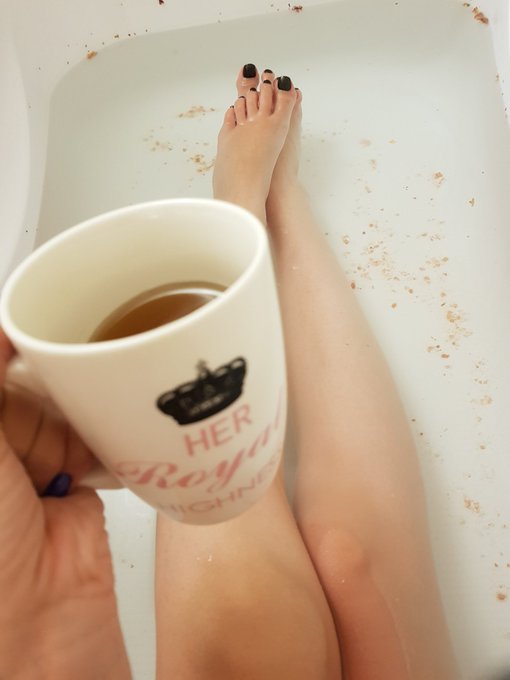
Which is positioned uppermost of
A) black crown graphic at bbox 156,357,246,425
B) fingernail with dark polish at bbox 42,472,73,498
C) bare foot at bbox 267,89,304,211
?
black crown graphic at bbox 156,357,246,425

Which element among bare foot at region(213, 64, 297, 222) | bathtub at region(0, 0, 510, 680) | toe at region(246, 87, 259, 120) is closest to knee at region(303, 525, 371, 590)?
bathtub at region(0, 0, 510, 680)

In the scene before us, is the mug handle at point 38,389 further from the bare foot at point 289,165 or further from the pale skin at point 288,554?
the bare foot at point 289,165

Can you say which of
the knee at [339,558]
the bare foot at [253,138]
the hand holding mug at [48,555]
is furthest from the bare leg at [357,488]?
the hand holding mug at [48,555]

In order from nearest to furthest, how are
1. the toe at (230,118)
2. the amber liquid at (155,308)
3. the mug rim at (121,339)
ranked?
the mug rim at (121,339) < the amber liquid at (155,308) < the toe at (230,118)

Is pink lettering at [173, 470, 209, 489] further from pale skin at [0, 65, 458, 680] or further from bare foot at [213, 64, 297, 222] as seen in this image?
bare foot at [213, 64, 297, 222]

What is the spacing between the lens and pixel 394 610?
22.2 inches

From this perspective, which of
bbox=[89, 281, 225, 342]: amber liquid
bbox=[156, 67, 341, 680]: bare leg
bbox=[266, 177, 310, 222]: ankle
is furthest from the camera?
bbox=[266, 177, 310, 222]: ankle

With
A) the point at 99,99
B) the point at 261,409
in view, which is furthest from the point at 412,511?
the point at 99,99

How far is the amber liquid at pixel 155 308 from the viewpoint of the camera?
1.18 ft

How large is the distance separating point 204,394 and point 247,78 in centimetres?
87

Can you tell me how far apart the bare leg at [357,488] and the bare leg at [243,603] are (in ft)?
0.09

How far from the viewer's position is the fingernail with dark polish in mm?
396

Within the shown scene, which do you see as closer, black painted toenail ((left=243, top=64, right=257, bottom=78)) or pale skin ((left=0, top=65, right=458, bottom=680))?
pale skin ((left=0, top=65, right=458, bottom=680))

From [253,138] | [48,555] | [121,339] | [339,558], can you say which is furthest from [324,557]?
[253,138]
